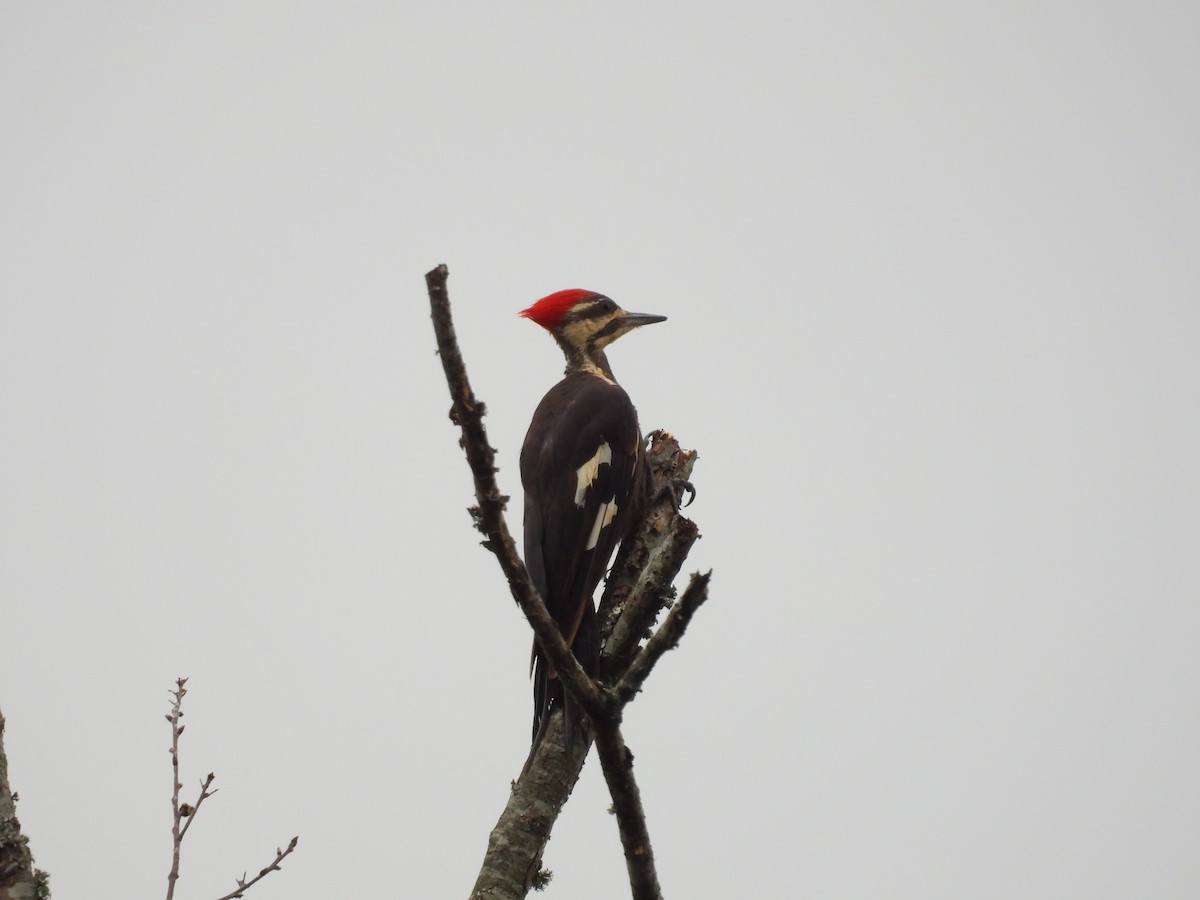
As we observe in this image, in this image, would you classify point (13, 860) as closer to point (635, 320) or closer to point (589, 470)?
point (589, 470)

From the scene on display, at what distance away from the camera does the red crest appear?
4961 mm

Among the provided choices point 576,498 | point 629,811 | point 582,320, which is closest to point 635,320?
point 582,320

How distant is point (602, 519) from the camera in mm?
3623

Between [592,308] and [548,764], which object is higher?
[592,308]

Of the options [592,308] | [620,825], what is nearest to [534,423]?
[592,308]

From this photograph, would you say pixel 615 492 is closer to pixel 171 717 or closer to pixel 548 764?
pixel 548 764

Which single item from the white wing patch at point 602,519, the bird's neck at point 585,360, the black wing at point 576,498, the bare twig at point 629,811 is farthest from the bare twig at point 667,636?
→ the bird's neck at point 585,360

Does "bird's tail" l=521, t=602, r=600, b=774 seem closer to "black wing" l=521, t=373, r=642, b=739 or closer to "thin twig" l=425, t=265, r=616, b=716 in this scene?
"black wing" l=521, t=373, r=642, b=739

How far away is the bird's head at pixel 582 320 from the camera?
4.99 meters

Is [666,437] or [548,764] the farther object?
[666,437]

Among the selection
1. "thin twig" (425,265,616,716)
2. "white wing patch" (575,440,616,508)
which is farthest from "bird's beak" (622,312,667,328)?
"thin twig" (425,265,616,716)

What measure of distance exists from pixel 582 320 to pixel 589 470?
1.38m

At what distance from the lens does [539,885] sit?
9.52 ft

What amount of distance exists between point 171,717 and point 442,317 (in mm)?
1341
